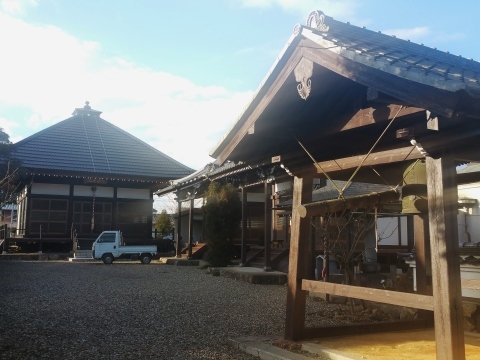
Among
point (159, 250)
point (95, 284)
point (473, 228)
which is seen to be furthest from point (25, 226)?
point (473, 228)

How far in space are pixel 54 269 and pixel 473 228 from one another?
16.4 metres

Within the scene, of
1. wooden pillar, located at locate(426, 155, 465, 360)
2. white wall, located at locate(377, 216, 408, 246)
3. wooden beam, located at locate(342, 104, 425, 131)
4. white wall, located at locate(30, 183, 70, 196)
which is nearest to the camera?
wooden pillar, located at locate(426, 155, 465, 360)

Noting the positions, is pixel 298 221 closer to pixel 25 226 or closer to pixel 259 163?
pixel 259 163

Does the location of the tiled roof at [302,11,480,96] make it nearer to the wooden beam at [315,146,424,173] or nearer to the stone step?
the wooden beam at [315,146,424,173]

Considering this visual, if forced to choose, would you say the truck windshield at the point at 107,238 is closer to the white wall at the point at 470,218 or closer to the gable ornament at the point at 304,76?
the white wall at the point at 470,218

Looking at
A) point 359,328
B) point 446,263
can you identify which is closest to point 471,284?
point 359,328

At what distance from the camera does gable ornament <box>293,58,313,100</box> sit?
5402 mm

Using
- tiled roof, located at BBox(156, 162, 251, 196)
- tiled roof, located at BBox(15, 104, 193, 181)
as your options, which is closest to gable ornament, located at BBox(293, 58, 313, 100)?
tiled roof, located at BBox(156, 162, 251, 196)

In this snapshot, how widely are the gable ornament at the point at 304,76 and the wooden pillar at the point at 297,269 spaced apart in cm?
127

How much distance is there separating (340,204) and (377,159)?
655 mm

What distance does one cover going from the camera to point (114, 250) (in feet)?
73.2

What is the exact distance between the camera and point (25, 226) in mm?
26219

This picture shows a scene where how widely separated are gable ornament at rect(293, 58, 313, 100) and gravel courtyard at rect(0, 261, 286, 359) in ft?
10.2

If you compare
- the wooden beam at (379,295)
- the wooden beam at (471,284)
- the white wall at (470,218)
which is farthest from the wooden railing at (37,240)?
the wooden beam at (379,295)
